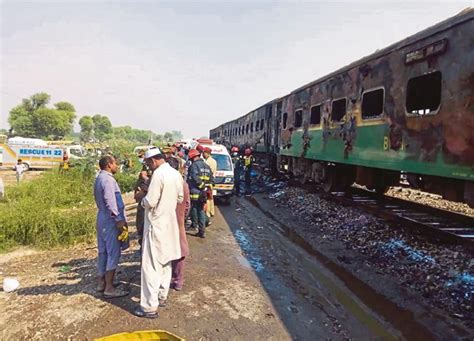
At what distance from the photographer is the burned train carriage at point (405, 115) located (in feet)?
16.7

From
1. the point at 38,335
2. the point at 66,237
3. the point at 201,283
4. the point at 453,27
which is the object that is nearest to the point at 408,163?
the point at 453,27

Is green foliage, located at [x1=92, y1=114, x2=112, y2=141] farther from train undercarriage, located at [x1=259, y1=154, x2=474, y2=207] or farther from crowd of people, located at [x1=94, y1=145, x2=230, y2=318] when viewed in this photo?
crowd of people, located at [x1=94, y1=145, x2=230, y2=318]

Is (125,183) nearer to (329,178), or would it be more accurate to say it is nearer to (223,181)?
(223,181)

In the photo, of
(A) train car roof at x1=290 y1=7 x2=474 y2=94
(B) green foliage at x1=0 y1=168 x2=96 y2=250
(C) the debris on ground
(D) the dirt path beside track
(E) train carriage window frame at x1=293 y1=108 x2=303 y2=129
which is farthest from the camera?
(E) train carriage window frame at x1=293 y1=108 x2=303 y2=129

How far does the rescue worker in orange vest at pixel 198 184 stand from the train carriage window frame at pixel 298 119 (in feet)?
19.7

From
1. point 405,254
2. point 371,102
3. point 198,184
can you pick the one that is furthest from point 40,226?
point 371,102

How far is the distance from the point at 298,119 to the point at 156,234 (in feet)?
32.7

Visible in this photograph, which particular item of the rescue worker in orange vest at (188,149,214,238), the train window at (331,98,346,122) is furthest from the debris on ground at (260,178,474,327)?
→ the train window at (331,98,346,122)

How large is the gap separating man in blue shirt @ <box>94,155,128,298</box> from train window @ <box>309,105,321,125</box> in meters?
7.55

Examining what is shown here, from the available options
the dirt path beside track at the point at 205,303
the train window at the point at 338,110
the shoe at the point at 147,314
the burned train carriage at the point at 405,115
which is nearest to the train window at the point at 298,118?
the burned train carriage at the point at 405,115

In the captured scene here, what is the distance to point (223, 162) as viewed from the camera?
11.7m

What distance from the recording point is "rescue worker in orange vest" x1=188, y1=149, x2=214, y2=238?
7.22 metres

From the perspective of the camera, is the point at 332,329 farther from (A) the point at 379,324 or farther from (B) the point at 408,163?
(B) the point at 408,163

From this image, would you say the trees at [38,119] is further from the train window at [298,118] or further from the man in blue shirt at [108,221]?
the man in blue shirt at [108,221]
